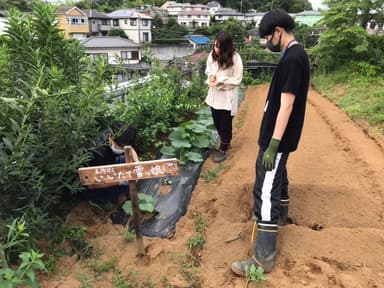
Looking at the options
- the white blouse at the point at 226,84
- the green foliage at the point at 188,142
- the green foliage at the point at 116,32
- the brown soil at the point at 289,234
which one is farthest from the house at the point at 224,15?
the brown soil at the point at 289,234

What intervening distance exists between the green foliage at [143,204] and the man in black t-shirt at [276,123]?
3.45ft

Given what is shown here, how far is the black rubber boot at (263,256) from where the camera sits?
2.43 m

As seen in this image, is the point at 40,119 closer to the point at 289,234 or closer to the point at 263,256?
the point at 263,256

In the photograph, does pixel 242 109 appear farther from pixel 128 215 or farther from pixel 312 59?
pixel 312 59

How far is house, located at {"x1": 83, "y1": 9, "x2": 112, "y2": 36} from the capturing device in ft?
109

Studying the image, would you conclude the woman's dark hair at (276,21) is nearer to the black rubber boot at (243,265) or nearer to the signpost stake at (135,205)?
the signpost stake at (135,205)

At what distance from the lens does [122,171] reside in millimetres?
2393

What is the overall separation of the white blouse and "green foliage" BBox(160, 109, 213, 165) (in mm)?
432

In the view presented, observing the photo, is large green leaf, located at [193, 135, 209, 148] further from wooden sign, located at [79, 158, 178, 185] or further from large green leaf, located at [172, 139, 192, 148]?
wooden sign, located at [79, 158, 178, 185]

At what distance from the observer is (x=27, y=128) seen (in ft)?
7.18

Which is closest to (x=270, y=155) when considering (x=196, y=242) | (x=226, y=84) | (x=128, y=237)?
(x=196, y=242)

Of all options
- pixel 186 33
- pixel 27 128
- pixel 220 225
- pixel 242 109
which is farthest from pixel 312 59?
pixel 186 33

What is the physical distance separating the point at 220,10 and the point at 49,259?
2262 inches

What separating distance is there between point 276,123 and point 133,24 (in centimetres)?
3390
